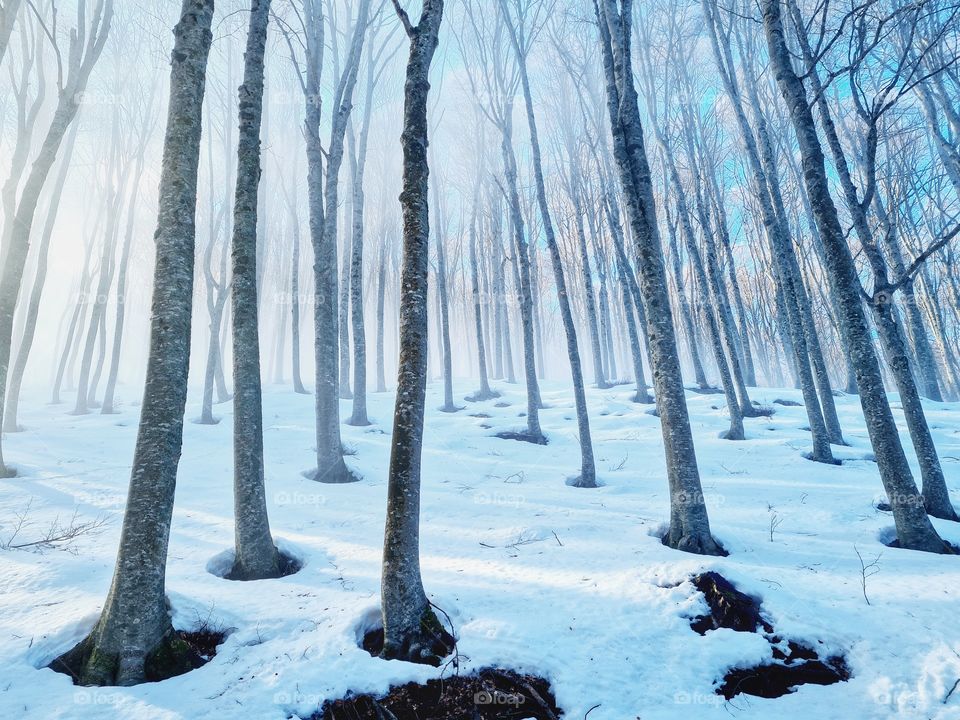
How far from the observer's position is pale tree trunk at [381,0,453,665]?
290 centimetres

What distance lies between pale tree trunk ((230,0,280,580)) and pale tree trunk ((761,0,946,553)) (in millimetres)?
6193

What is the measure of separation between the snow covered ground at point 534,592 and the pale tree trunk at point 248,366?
0.37m

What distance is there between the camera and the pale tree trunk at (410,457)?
9.51ft

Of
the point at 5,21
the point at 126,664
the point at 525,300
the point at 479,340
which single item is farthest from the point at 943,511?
the point at 5,21

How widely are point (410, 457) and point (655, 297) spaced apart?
3437 millimetres

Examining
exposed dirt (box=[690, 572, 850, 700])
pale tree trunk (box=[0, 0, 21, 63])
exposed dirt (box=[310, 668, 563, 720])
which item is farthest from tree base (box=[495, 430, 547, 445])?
pale tree trunk (box=[0, 0, 21, 63])

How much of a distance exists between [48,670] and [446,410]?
12.5 metres

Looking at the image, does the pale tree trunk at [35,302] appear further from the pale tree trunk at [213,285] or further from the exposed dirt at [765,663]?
the exposed dirt at [765,663]

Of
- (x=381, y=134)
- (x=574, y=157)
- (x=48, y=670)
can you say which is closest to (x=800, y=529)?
(x=48, y=670)

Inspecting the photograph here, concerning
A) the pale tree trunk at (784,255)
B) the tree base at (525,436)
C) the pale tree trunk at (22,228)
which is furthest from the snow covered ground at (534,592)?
the tree base at (525,436)

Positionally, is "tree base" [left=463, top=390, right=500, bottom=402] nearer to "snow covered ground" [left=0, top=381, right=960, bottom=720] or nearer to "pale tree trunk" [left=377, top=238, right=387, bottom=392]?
"pale tree trunk" [left=377, top=238, right=387, bottom=392]

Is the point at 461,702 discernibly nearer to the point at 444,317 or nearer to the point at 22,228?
the point at 22,228

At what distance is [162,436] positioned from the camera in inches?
118

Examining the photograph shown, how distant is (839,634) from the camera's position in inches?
116
